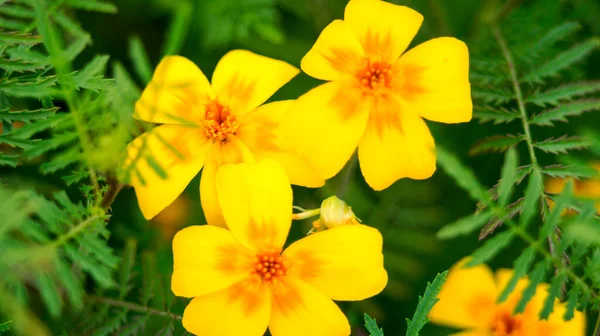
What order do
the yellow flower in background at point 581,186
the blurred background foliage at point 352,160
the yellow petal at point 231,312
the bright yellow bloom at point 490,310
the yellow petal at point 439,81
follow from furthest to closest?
1. the yellow flower in background at point 581,186
2. the blurred background foliage at point 352,160
3. the bright yellow bloom at point 490,310
4. the yellow petal at point 439,81
5. the yellow petal at point 231,312

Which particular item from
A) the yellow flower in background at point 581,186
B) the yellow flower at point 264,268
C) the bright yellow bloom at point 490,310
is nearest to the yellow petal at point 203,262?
the yellow flower at point 264,268

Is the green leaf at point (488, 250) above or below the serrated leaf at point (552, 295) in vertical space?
above

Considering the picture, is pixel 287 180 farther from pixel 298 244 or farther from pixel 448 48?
pixel 448 48

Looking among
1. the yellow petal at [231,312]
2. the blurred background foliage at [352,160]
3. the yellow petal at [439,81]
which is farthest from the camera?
the blurred background foliage at [352,160]

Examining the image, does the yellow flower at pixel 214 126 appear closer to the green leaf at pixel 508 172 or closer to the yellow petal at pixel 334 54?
the yellow petal at pixel 334 54

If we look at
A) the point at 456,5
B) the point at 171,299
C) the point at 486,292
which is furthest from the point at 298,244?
the point at 456,5
